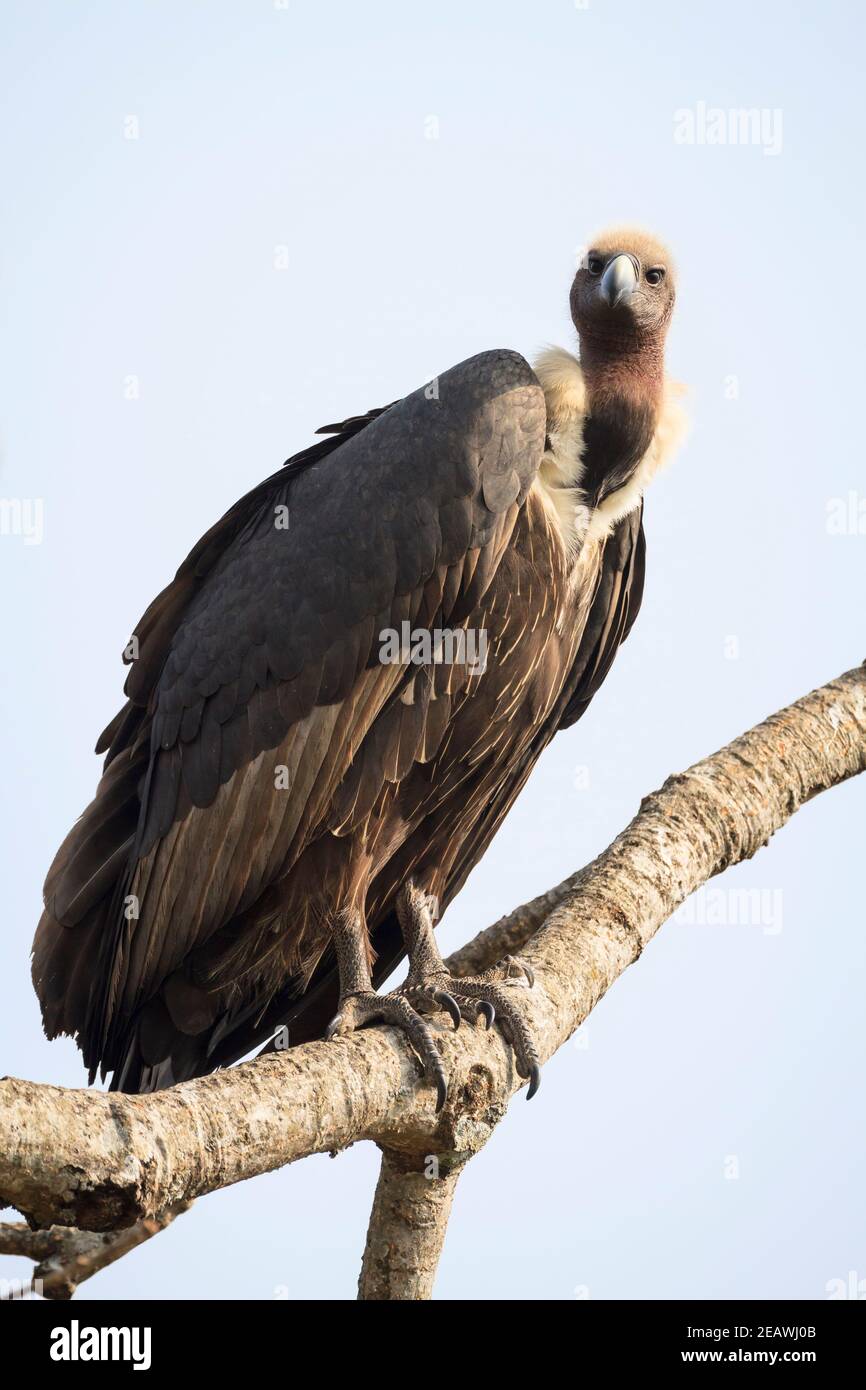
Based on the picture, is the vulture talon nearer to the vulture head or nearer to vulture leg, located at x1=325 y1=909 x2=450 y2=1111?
vulture leg, located at x1=325 y1=909 x2=450 y2=1111

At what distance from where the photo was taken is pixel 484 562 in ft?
20.5

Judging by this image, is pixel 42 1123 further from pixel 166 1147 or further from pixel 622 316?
pixel 622 316

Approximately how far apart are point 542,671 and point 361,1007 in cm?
166

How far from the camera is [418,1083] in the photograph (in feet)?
17.8

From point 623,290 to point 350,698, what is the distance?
2247 millimetres

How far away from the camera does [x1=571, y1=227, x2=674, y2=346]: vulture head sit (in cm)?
699

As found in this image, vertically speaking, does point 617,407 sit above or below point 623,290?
below

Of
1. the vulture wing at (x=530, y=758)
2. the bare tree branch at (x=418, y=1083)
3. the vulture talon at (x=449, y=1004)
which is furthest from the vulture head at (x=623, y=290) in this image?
the vulture talon at (x=449, y=1004)

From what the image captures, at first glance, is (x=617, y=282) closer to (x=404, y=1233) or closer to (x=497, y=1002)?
(x=497, y=1002)

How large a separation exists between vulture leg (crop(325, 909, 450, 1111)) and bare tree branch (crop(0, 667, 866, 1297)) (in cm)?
7

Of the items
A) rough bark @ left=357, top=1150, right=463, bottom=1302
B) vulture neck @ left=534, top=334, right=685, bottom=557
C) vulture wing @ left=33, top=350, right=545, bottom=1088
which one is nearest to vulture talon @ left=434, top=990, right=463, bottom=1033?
rough bark @ left=357, top=1150, right=463, bottom=1302

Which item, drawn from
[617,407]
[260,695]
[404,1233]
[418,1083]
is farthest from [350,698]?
[404,1233]

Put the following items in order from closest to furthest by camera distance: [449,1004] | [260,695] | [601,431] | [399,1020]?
[399,1020] < [449,1004] < [260,695] < [601,431]
